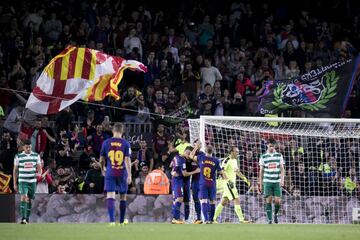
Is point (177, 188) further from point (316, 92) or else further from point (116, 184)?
point (316, 92)

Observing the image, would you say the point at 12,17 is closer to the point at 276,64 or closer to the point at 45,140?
the point at 45,140

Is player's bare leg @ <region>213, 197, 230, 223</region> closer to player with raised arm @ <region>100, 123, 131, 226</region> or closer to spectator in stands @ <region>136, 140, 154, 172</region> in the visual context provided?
spectator in stands @ <region>136, 140, 154, 172</region>

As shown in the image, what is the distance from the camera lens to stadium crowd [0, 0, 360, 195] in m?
24.6

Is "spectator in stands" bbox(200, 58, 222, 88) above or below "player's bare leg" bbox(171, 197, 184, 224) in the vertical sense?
above

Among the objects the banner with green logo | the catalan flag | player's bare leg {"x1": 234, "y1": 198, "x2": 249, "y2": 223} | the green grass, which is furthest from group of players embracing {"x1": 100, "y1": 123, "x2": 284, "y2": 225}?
the green grass

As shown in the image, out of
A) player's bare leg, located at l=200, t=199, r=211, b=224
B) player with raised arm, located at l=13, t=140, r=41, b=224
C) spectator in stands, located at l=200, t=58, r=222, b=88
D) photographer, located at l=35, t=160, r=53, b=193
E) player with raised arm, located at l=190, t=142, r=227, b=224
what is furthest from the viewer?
spectator in stands, located at l=200, t=58, r=222, b=88

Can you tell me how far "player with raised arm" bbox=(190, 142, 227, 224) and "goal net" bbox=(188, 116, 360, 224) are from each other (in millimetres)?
1535

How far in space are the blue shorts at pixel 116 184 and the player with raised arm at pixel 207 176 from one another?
394 cm

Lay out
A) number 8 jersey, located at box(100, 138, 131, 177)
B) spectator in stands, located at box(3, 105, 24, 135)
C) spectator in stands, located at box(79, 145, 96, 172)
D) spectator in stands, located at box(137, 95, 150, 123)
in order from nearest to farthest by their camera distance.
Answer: number 8 jersey, located at box(100, 138, 131, 177) < spectator in stands, located at box(79, 145, 96, 172) < spectator in stands, located at box(3, 105, 24, 135) < spectator in stands, located at box(137, 95, 150, 123)

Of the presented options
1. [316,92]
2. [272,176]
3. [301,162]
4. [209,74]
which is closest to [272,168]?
[272,176]

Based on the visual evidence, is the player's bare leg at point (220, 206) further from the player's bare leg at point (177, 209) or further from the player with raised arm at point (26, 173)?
the player with raised arm at point (26, 173)

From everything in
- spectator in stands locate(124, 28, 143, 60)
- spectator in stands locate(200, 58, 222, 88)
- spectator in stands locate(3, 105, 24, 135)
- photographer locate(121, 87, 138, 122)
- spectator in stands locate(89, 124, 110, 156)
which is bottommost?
spectator in stands locate(89, 124, 110, 156)

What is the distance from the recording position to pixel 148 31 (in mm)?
29000

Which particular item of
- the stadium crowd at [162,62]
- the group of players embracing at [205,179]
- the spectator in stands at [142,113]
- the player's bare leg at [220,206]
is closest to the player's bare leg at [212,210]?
the group of players embracing at [205,179]
